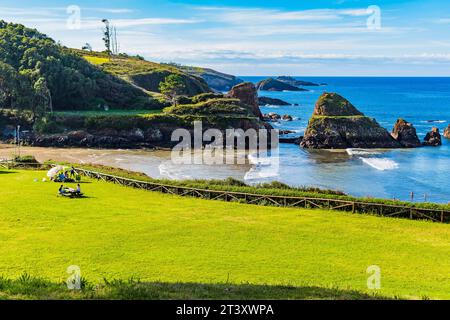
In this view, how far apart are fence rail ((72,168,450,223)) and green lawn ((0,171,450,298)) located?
1.17 m

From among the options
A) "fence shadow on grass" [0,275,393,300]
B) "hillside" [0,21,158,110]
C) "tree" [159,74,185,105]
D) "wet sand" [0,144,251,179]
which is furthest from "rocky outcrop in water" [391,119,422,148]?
"fence shadow on grass" [0,275,393,300]

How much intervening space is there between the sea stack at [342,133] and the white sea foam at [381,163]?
1342cm

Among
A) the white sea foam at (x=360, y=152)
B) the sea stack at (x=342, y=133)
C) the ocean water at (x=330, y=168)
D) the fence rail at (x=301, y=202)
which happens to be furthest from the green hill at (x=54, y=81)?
the fence rail at (x=301, y=202)

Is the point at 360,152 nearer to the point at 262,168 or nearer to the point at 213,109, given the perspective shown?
the point at 262,168

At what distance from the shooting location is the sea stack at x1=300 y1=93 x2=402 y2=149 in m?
88.3

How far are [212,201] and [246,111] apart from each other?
68490mm

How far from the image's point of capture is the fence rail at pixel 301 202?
31.5 m

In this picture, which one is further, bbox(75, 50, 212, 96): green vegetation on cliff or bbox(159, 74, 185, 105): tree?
bbox(75, 50, 212, 96): green vegetation on cliff

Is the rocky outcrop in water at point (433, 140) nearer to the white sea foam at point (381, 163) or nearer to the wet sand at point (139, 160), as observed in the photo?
the white sea foam at point (381, 163)

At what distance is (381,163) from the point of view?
70688mm

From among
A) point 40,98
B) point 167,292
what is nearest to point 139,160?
point 40,98

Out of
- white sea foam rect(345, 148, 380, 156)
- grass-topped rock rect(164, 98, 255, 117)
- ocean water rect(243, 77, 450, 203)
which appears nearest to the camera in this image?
ocean water rect(243, 77, 450, 203)

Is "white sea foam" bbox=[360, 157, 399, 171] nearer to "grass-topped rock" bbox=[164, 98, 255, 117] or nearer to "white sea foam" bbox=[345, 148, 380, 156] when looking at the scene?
"white sea foam" bbox=[345, 148, 380, 156]

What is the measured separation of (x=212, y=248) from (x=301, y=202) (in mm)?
12926
